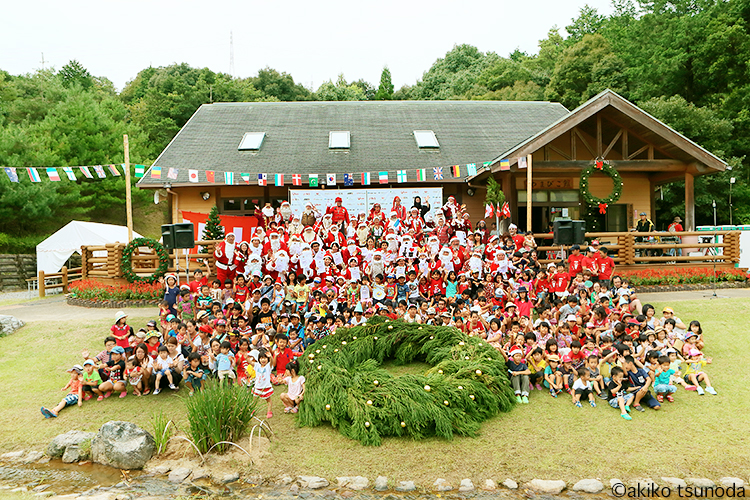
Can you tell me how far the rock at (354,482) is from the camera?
527 centimetres

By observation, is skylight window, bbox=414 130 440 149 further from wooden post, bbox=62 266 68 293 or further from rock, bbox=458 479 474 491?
rock, bbox=458 479 474 491

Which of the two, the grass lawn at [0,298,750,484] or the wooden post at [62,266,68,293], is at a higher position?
the wooden post at [62,266,68,293]

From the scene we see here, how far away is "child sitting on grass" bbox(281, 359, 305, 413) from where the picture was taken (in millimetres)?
6836

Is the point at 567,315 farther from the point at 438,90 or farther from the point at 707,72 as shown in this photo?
the point at 438,90

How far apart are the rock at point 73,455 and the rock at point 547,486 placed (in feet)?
17.0

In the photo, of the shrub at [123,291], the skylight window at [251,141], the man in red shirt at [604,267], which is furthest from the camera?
the skylight window at [251,141]

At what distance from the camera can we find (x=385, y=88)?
50844 mm

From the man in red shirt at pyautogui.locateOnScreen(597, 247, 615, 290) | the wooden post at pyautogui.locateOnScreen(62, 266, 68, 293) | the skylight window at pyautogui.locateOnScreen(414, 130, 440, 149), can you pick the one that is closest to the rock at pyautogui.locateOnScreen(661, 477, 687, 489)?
the man in red shirt at pyautogui.locateOnScreen(597, 247, 615, 290)

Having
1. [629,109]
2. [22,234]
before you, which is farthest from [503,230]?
[22,234]

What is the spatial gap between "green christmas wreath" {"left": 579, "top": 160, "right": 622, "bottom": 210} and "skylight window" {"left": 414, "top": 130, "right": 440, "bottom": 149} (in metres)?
5.63

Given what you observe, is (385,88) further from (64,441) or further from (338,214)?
(64,441)

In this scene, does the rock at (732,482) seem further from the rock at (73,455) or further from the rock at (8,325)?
the rock at (8,325)

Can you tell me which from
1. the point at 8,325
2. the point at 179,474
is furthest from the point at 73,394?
the point at 8,325

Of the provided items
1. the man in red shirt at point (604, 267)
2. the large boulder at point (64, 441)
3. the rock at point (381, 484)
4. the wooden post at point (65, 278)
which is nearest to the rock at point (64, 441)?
the large boulder at point (64, 441)
